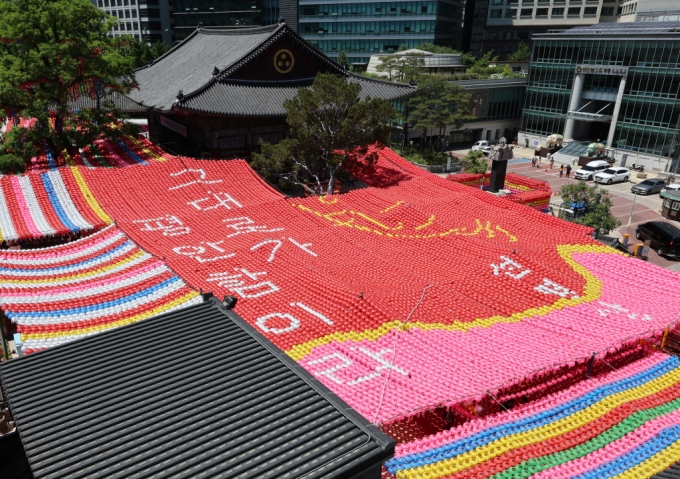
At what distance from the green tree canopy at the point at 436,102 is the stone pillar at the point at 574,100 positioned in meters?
11.7

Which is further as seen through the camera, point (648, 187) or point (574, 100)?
point (574, 100)

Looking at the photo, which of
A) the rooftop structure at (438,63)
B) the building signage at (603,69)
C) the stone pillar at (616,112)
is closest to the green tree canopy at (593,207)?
the stone pillar at (616,112)

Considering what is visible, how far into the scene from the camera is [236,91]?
89.9 ft

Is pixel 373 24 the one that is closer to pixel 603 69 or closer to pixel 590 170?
pixel 603 69

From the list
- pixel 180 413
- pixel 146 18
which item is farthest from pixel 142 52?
pixel 180 413

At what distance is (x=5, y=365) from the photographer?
7941 millimetres

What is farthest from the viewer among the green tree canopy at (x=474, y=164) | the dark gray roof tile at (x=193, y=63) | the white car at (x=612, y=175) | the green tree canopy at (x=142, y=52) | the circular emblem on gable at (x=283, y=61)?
the green tree canopy at (x=142, y=52)

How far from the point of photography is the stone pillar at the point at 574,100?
160 ft

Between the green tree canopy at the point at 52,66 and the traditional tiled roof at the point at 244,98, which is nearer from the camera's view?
the green tree canopy at the point at 52,66

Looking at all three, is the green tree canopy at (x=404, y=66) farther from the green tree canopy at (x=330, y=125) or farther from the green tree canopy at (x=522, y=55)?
the green tree canopy at (x=330, y=125)

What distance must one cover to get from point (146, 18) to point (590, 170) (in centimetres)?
7943

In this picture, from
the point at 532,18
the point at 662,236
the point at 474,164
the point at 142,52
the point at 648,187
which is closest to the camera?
the point at 662,236

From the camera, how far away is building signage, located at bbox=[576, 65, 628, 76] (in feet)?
148

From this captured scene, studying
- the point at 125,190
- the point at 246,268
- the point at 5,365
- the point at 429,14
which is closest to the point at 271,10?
the point at 429,14
